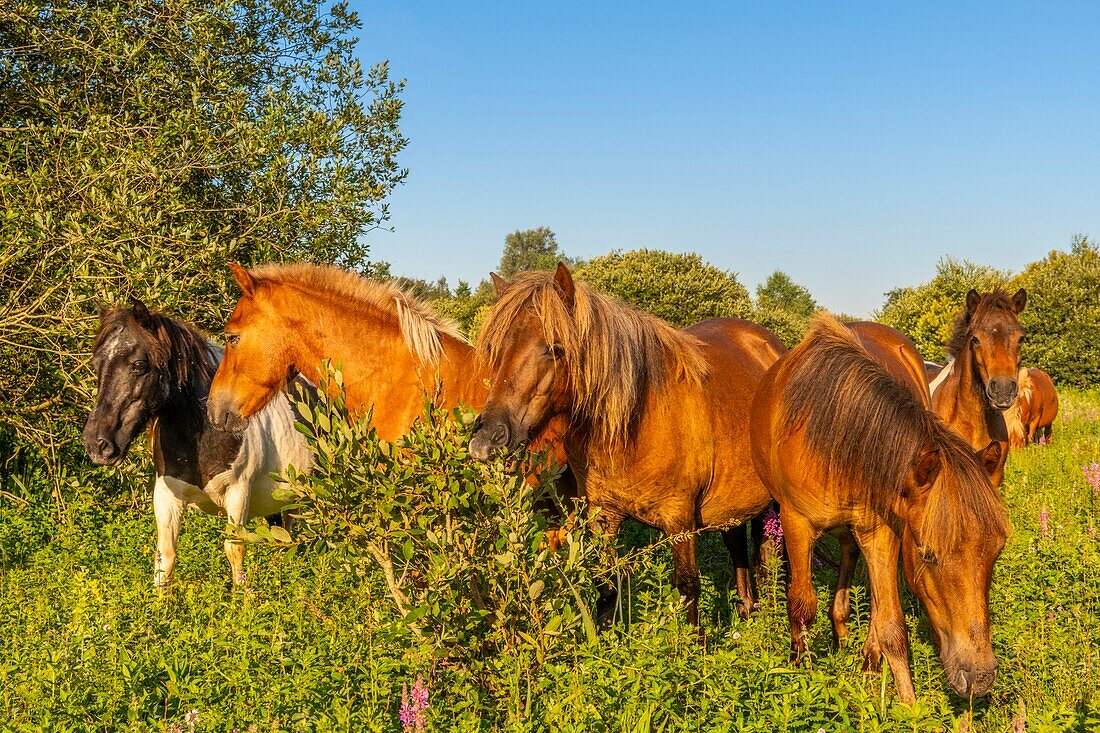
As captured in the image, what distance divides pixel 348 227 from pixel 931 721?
21.5 feet

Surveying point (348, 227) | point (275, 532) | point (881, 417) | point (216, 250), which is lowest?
point (275, 532)

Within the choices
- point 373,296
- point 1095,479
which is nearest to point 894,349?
point 1095,479

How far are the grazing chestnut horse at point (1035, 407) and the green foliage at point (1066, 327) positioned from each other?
11.7 metres

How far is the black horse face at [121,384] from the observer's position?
517 cm

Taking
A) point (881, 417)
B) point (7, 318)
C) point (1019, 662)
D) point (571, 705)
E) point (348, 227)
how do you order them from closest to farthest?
point (571, 705) < point (881, 417) < point (1019, 662) < point (7, 318) < point (348, 227)

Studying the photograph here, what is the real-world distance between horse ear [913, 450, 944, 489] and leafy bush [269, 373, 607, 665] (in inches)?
57.2

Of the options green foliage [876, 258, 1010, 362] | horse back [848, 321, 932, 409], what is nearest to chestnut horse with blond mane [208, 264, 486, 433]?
horse back [848, 321, 932, 409]

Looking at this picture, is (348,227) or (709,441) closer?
(709,441)

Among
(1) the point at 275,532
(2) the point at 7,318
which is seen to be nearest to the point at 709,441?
(1) the point at 275,532

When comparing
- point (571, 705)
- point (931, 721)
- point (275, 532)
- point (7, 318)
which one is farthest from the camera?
point (7, 318)

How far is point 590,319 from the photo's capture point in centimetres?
437

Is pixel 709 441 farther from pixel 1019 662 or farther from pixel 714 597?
pixel 1019 662

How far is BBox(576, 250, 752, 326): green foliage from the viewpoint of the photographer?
29.3 meters

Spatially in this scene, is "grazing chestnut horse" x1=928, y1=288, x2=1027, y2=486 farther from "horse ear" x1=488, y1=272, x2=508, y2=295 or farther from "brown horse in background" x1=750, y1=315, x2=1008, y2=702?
"horse ear" x1=488, y1=272, x2=508, y2=295
